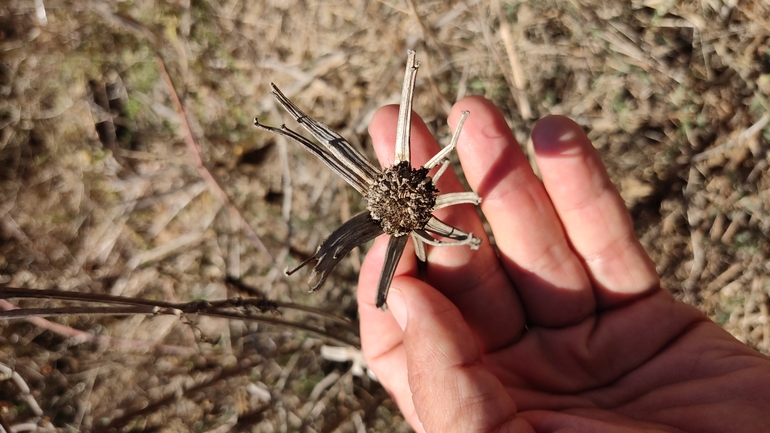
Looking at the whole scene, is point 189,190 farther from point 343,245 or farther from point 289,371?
point 343,245

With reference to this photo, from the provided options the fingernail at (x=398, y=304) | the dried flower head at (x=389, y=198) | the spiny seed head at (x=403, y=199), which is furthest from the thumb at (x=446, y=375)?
the spiny seed head at (x=403, y=199)

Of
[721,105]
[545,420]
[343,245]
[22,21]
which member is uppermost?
[22,21]

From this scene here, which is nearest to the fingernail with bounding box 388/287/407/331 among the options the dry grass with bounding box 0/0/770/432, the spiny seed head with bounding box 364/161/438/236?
the spiny seed head with bounding box 364/161/438/236

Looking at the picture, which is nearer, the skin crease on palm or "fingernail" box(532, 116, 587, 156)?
the skin crease on palm

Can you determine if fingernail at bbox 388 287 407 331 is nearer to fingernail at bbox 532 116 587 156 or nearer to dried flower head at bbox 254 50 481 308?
dried flower head at bbox 254 50 481 308

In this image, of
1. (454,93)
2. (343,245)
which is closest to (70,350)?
(343,245)

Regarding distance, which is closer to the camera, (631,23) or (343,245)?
(343,245)

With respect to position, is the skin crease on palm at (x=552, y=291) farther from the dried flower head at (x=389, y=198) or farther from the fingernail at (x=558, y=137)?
the dried flower head at (x=389, y=198)
